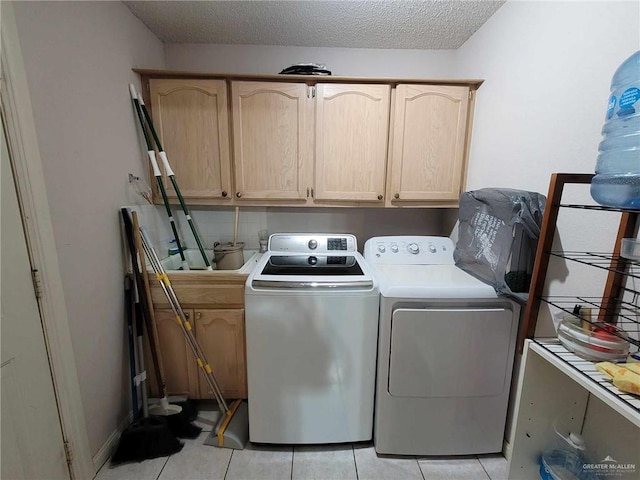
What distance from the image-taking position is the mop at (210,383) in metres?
1.55

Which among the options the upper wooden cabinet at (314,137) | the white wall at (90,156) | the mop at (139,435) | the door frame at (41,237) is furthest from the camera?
the upper wooden cabinet at (314,137)

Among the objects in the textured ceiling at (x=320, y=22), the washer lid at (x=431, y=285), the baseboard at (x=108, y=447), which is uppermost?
the textured ceiling at (x=320, y=22)

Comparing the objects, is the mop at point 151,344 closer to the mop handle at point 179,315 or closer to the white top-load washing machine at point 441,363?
the mop handle at point 179,315

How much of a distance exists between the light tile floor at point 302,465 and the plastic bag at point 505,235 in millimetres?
990

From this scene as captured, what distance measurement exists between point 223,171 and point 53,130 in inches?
32.9

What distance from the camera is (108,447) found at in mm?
1467

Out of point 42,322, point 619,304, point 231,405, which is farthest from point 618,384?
point 42,322

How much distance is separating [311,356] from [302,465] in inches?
23.7

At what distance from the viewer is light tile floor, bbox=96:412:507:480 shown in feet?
4.63

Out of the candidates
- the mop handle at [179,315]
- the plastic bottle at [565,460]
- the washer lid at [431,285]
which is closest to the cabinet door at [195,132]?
the mop handle at [179,315]

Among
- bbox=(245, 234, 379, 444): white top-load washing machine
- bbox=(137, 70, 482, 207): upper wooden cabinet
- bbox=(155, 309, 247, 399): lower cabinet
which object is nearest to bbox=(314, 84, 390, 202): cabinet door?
bbox=(137, 70, 482, 207): upper wooden cabinet

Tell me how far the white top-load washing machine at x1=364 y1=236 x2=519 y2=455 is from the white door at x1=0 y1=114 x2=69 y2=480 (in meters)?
1.45

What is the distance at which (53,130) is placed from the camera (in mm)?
1155

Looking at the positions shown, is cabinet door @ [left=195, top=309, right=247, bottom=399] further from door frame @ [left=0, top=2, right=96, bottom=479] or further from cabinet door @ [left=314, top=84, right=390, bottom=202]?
cabinet door @ [left=314, top=84, right=390, bottom=202]
